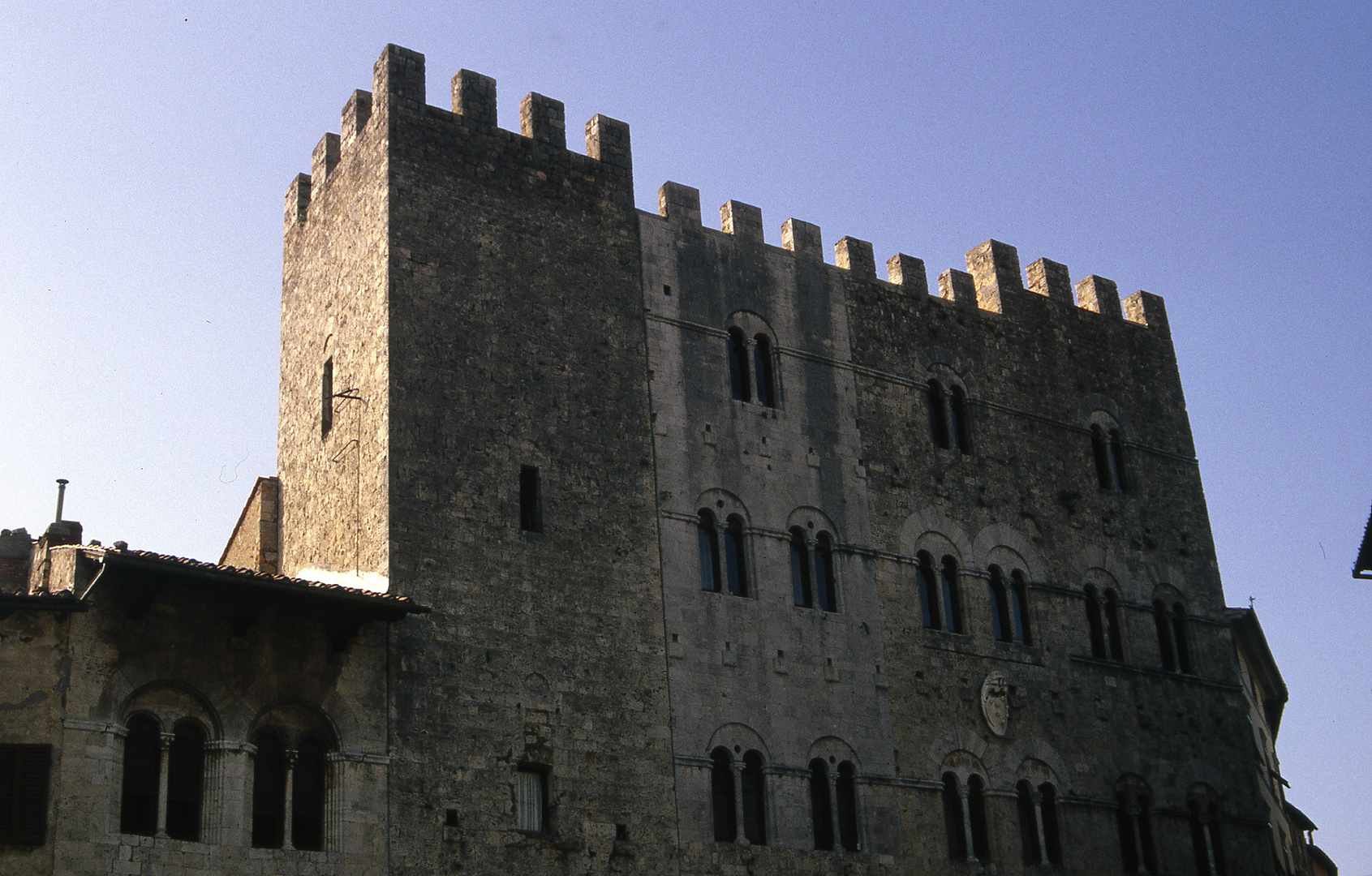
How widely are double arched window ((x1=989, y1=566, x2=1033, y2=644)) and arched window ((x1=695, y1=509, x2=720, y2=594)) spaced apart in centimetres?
528

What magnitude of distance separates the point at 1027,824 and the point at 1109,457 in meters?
7.50

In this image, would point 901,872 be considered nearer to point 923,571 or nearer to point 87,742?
point 923,571

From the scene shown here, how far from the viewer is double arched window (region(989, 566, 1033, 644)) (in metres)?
27.4

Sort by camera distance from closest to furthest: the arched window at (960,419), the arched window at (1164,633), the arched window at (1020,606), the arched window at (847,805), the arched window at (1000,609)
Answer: the arched window at (847,805) → the arched window at (1000,609) → the arched window at (1020,606) → the arched window at (960,419) → the arched window at (1164,633)

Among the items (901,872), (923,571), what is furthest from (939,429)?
(901,872)

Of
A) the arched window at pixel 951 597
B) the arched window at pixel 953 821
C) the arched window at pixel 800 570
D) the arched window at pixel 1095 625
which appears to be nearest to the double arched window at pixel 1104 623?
the arched window at pixel 1095 625

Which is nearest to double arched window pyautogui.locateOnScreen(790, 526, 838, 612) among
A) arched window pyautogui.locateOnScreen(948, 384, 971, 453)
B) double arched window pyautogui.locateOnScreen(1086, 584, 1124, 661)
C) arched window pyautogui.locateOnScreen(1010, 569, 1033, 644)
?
arched window pyautogui.locateOnScreen(1010, 569, 1033, 644)

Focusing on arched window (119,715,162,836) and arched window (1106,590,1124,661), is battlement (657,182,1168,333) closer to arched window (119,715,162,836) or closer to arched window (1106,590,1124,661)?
arched window (1106,590,1124,661)

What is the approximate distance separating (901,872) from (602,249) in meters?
10.2

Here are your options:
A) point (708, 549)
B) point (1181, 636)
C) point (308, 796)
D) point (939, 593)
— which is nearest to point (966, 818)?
point (939, 593)

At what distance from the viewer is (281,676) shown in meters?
20.2

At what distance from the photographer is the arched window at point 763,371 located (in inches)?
1043

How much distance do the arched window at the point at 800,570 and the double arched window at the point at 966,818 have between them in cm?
341

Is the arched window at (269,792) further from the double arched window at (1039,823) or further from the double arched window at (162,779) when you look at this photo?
the double arched window at (1039,823)
